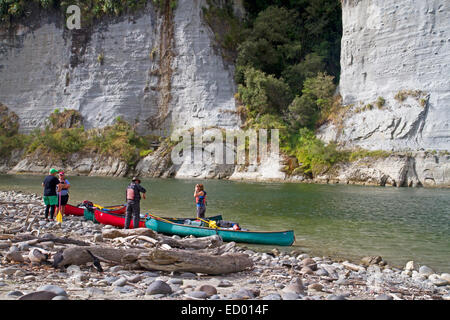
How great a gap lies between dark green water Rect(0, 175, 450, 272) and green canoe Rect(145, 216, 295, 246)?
585mm

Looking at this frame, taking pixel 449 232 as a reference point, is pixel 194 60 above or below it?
above

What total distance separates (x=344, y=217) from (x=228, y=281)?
10.1m

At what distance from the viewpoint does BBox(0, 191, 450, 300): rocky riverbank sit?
504cm

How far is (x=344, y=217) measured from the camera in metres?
15.2

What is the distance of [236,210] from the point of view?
16938mm

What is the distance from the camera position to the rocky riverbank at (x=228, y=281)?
5.04m

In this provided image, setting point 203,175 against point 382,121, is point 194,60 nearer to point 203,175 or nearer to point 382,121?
point 203,175

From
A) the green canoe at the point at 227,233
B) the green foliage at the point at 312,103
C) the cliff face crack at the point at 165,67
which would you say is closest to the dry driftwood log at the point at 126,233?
the green canoe at the point at 227,233

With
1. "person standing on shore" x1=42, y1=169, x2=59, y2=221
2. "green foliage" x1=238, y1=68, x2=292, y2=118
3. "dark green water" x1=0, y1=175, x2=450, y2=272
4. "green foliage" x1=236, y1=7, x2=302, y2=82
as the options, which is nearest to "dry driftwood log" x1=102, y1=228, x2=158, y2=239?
"person standing on shore" x1=42, y1=169, x2=59, y2=221

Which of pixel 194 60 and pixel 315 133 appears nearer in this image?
pixel 315 133

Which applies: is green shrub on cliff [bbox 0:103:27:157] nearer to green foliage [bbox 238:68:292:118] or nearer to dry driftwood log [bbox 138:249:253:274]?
green foliage [bbox 238:68:292:118]

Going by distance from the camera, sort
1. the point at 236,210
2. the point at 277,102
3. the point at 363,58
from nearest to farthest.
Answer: the point at 236,210
the point at 363,58
the point at 277,102

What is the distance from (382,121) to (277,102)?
1044 cm
